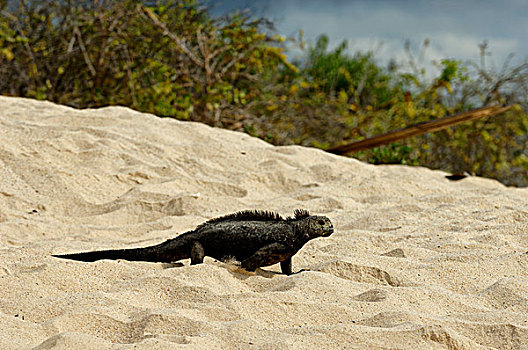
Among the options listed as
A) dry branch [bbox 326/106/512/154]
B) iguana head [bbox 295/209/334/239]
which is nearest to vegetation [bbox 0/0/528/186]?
dry branch [bbox 326/106/512/154]

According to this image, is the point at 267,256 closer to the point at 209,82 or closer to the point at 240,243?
the point at 240,243

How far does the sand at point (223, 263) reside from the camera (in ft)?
7.56

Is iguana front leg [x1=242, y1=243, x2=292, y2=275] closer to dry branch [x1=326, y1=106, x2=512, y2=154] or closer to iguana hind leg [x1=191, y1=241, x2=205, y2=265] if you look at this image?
iguana hind leg [x1=191, y1=241, x2=205, y2=265]

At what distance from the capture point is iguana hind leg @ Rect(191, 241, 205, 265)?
10.2ft

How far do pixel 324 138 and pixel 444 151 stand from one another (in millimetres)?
2048

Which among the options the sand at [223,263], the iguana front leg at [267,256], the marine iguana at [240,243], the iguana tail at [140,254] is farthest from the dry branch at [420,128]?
the iguana tail at [140,254]

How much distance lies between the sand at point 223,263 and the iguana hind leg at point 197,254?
121mm

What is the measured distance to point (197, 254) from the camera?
310 centimetres

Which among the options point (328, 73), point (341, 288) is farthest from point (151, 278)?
point (328, 73)

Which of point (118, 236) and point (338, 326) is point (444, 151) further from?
point (338, 326)

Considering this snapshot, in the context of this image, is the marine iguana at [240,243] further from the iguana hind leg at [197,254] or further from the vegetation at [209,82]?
the vegetation at [209,82]

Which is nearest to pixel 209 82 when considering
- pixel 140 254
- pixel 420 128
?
pixel 420 128

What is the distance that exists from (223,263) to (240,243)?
0.53ft

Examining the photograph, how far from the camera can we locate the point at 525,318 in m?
2.47
